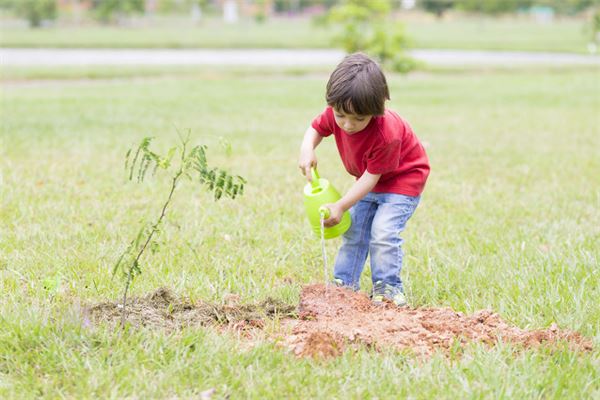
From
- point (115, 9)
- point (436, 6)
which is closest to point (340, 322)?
point (115, 9)

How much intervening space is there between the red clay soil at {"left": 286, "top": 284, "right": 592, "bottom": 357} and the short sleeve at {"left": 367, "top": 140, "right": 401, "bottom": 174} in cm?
53

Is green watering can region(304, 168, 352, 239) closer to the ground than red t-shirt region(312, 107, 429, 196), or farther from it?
closer to the ground

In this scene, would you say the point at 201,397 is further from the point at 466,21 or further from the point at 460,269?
the point at 466,21

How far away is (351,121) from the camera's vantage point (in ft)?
10.1

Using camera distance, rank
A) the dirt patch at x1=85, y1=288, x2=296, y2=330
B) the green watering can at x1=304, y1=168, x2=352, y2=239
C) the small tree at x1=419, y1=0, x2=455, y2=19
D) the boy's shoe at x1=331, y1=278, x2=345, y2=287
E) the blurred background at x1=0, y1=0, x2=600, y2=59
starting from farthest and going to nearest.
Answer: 1. the small tree at x1=419, y1=0, x2=455, y2=19
2. the blurred background at x1=0, y1=0, x2=600, y2=59
3. the boy's shoe at x1=331, y1=278, x2=345, y2=287
4. the green watering can at x1=304, y1=168, x2=352, y2=239
5. the dirt patch at x1=85, y1=288, x2=296, y2=330

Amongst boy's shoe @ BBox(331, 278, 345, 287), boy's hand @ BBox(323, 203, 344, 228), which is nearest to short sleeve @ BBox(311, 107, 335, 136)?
boy's hand @ BBox(323, 203, 344, 228)

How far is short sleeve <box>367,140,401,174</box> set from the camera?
316 cm

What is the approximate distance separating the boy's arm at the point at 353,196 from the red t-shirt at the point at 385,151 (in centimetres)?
4

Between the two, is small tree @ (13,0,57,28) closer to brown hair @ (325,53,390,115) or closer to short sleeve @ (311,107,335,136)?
short sleeve @ (311,107,335,136)

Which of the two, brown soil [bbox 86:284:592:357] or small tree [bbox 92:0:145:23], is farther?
small tree [bbox 92:0:145:23]

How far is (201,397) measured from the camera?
7.59 ft

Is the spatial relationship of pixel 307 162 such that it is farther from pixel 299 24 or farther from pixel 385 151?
pixel 299 24

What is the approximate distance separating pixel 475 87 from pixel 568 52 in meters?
11.8

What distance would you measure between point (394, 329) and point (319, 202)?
66 centimetres
